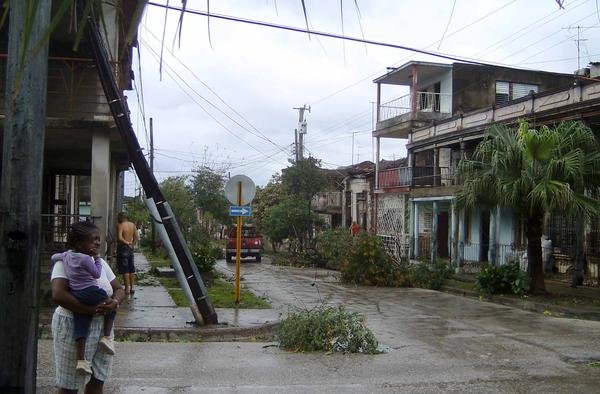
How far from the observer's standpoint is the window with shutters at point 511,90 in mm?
30547

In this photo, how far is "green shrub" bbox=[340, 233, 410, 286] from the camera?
1989cm

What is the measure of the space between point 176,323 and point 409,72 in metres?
23.7

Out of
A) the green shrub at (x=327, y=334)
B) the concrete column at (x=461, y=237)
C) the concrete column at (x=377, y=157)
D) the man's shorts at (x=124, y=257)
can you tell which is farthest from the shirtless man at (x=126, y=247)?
the concrete column at (x=377, y=157)

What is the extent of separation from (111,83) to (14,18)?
598cm

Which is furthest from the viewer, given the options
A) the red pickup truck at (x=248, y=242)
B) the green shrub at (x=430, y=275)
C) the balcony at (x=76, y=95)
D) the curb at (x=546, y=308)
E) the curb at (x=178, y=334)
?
the red pickup truck at (x=248, y=242)

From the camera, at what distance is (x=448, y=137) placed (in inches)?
1004

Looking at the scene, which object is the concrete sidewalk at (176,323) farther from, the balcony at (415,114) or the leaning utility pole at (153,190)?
the balcony at (415,114)

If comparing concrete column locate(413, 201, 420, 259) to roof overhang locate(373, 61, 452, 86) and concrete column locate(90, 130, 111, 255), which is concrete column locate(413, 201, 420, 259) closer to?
roof overhang locate(373, 61, 452, 86)

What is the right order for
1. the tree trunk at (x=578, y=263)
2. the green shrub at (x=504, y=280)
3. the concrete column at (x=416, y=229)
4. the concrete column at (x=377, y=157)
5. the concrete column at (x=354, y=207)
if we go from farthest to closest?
the concrete column at (x=354, y=207)
the concrete column at (x=377, y=157)
the concrete column at (x=416, y=229)
the tree trunk at (x=578, y=263)
the green shrub at (x=504, y=280)

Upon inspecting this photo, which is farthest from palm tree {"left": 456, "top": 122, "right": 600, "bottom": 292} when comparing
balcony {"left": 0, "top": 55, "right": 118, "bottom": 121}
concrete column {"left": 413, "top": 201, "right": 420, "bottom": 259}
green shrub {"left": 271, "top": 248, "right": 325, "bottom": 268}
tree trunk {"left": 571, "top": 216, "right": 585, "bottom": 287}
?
green shrub {"left": 271, "top": 248, "right": 325, "bottom": 268}

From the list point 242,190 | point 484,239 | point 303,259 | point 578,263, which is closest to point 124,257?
point 242,190

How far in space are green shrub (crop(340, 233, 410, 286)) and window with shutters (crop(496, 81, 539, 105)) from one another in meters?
14.3

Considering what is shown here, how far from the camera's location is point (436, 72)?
31.1 m

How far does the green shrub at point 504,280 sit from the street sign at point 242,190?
723cm
